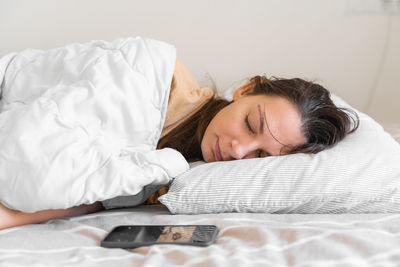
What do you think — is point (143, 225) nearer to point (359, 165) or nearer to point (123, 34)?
point (359, 165)

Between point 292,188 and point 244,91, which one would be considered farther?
point 244,91

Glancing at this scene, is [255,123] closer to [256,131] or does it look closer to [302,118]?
[256,131]

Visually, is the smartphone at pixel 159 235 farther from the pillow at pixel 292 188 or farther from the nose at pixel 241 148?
the nose at pixel 241 148

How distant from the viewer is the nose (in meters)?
1.04

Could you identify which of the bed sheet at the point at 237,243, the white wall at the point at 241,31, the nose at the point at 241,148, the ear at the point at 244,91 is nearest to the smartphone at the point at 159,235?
the bed sheet at the point at 237,243

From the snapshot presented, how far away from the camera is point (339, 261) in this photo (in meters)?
0.60

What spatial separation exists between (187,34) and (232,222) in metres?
1.07

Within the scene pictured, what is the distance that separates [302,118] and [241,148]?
7.2 inches

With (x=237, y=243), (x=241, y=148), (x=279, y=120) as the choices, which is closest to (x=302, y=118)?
(x=279, y=120)

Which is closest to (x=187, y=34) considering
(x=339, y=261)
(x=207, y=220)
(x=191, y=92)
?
(x=191, y=92)

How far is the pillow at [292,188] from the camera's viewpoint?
86 cm

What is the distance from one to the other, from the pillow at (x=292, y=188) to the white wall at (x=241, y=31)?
0.86 metres

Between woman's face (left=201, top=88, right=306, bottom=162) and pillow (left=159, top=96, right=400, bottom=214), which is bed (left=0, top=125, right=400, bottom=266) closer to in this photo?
pillow (left=159, top=96, right=400, bottom=214)

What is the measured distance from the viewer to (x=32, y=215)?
0.83 meters
